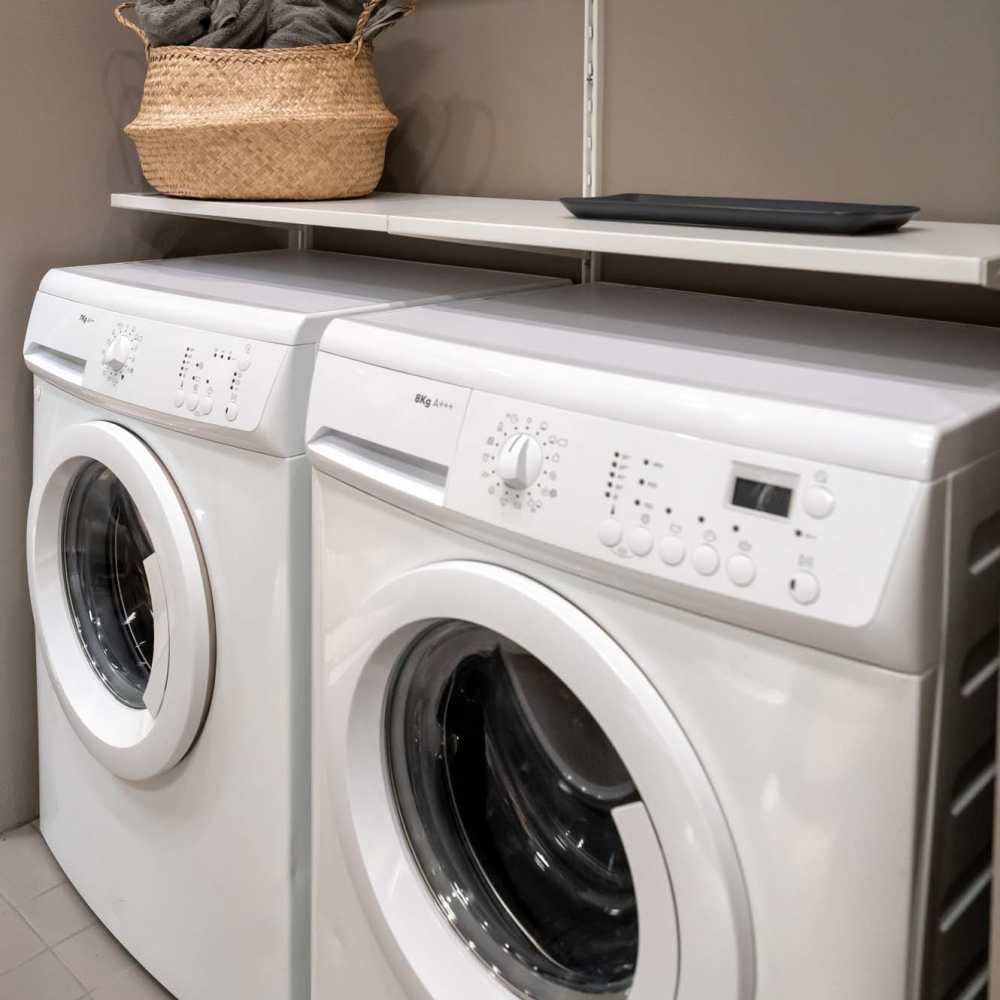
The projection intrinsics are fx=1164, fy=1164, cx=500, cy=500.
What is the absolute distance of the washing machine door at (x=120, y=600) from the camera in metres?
1.42

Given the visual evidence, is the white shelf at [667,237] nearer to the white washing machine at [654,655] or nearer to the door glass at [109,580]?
the white washing machine at [654,655]

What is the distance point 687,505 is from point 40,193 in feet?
4.44

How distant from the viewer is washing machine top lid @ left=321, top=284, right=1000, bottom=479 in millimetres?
846

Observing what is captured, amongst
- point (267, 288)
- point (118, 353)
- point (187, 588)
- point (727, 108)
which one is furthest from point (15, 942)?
point (727, 108)

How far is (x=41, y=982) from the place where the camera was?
169 cm

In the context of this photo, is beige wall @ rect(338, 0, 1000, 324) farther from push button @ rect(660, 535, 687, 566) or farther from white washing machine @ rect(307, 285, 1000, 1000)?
push button @ rect(660, 535, 687, 566)

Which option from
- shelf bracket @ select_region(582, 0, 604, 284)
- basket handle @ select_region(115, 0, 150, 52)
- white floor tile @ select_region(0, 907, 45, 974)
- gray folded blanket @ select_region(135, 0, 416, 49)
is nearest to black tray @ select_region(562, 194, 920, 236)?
shelf bracket @ select_region(582, 0, 604, 284)

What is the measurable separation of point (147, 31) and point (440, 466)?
927mm

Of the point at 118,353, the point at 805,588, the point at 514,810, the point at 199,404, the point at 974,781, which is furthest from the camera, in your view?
the point at 118,353

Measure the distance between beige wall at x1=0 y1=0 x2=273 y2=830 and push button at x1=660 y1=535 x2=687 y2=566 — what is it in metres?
1.32

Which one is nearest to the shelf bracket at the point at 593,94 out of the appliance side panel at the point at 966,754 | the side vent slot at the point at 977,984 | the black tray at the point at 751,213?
the black tray at the point at 751,213

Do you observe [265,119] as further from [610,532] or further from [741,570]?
[741,570]

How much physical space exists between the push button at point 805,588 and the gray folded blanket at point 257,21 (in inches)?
43.4

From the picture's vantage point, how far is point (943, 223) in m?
1.25
